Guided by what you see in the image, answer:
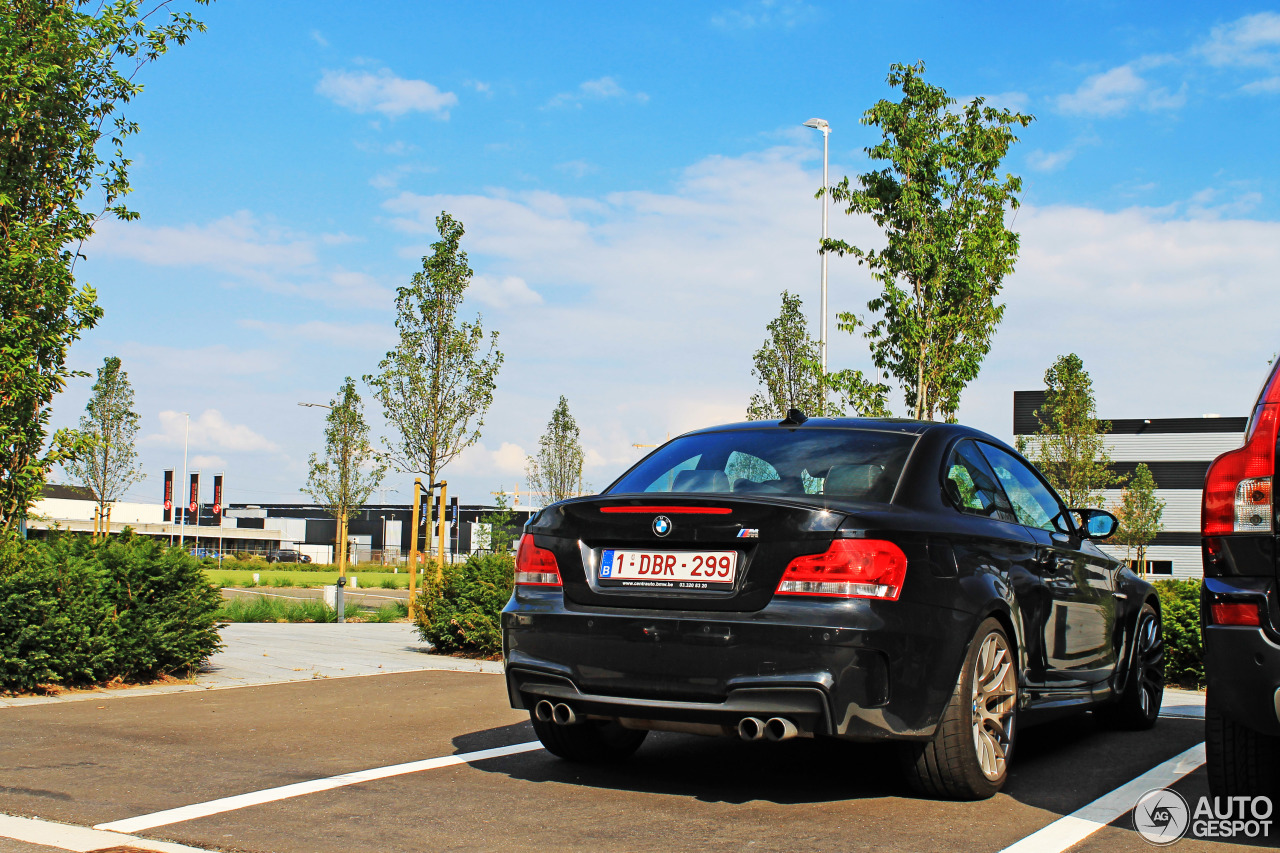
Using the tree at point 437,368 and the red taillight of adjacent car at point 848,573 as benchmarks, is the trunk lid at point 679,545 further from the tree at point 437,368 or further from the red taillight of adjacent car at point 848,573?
the tree at point 437,368

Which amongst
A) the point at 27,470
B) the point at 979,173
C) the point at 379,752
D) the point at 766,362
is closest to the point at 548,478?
the point at 766,362

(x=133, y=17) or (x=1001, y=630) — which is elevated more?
(x=133, y=17)

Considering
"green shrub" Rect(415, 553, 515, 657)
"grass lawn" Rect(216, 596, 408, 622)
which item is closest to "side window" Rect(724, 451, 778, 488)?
"green shrub" Rect(415, 553, 515, 657)

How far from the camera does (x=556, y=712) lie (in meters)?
4.64

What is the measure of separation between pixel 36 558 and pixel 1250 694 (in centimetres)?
807

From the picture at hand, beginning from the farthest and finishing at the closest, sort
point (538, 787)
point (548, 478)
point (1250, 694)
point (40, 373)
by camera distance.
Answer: point (548, 478) → point (40, 373) → point (538, 787) → point (1250, 694)

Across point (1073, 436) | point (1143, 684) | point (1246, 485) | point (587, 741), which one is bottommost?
point (587, 741)

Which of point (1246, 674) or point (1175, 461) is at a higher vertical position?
point (1175, 461)

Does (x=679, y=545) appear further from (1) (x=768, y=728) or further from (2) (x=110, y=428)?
(2) (x=110, y=428)

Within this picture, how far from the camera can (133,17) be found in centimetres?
1008

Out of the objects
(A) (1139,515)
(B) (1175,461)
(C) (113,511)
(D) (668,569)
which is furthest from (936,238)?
(C) (113,511)

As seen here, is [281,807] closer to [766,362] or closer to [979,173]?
[979,173]

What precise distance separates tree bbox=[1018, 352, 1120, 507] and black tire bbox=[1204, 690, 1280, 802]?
37.3m

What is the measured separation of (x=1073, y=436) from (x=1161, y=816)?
38628 millimetres
